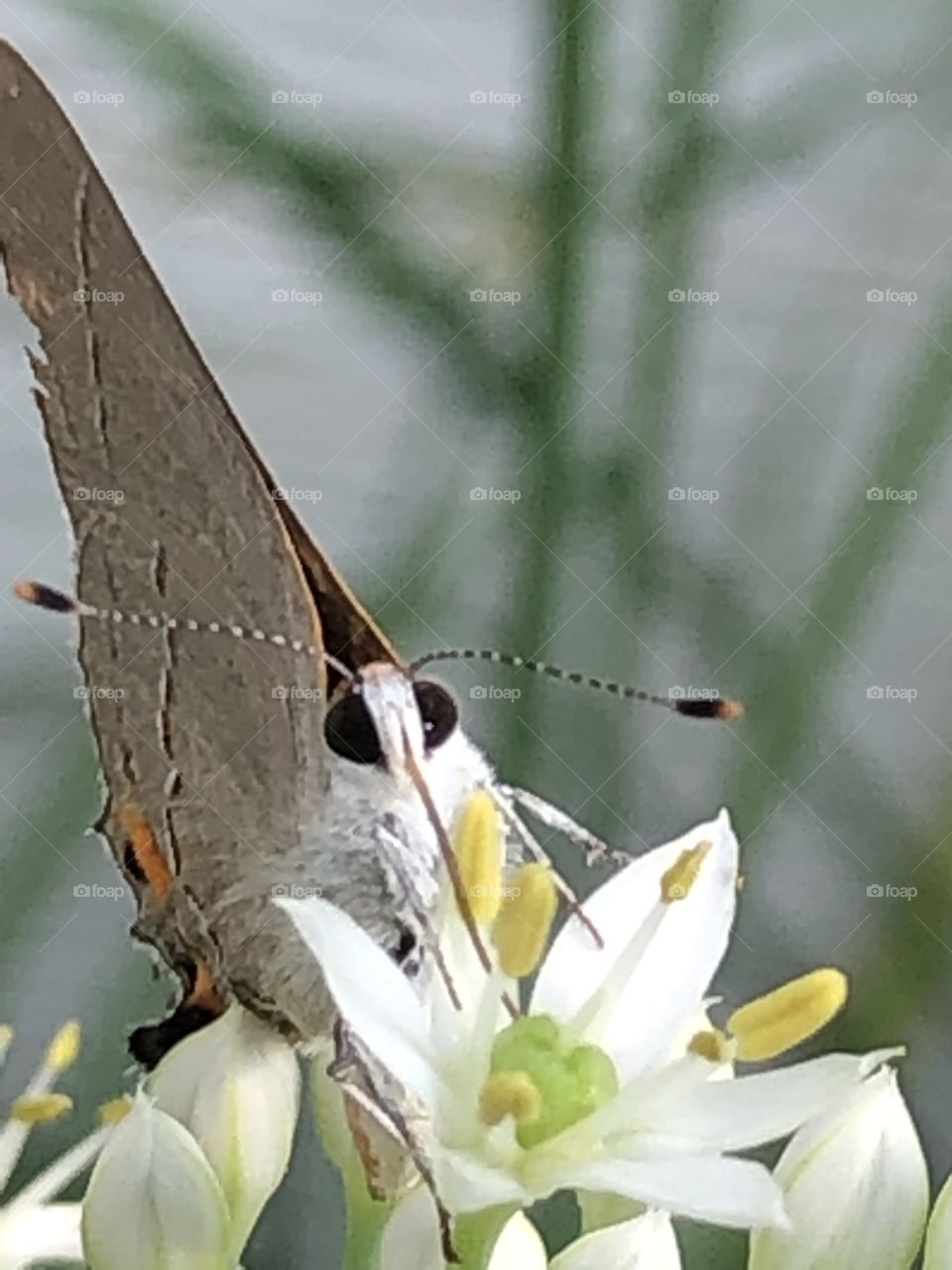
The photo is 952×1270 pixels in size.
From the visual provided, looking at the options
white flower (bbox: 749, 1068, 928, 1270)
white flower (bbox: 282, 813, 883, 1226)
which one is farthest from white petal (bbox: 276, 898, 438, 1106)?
white flower (bbox: 749, 1068, 928, 1270)

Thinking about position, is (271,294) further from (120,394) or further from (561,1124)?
(561,1124)

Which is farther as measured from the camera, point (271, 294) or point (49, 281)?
point (271, 294)

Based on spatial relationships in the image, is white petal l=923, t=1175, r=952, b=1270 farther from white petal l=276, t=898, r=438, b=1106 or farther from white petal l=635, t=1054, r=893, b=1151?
white petal l=276, t=898, r=438, b=1106

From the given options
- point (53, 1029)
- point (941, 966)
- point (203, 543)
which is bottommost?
point (53, 1029)

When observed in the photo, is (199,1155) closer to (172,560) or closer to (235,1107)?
(235,1107)

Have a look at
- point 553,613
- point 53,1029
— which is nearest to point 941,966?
point 553,613

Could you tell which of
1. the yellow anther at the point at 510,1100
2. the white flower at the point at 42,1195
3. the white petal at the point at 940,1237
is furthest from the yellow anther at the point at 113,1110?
the white petal at the point at 940,1237
